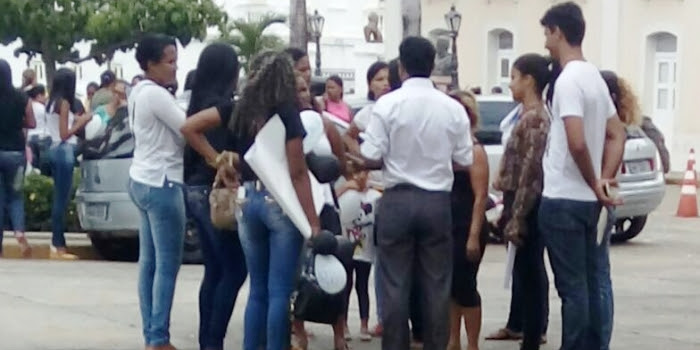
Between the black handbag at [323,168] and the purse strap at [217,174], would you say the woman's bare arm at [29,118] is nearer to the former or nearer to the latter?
the purse strap at [217,174]

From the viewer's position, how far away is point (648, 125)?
1931 centimetres

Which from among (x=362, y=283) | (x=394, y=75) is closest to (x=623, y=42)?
(x=362, y=283)

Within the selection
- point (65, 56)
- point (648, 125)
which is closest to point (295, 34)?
point (65, 56)

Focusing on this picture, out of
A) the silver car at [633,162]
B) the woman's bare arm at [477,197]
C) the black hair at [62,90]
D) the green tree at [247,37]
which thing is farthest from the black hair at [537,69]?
the green tree at [247,37]

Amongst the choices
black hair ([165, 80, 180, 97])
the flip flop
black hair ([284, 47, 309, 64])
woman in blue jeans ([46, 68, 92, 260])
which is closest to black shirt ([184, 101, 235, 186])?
black hair ([165, 80, 180, 97])

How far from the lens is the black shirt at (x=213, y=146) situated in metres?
9.16

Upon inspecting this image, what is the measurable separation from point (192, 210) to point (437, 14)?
106ft

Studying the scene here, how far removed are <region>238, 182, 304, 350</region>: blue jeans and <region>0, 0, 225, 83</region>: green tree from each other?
2163 cm

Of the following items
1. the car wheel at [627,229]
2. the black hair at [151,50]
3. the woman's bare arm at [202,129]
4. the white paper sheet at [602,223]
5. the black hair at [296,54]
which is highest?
the black hair at [151,50]

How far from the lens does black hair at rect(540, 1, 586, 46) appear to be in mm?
8734

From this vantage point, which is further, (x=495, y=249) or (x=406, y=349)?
(x=495, y=249)

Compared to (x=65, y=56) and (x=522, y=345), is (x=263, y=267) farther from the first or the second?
(x=65, y=56)

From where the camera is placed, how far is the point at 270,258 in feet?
29.1

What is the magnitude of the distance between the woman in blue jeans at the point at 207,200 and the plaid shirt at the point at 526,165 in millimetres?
1672
